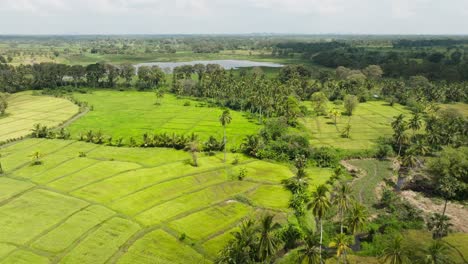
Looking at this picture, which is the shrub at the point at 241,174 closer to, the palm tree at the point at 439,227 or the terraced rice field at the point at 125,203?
the terraced rice field at the point at 125,203

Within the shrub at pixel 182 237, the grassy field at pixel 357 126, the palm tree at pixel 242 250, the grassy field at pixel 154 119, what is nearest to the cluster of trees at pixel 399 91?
the grassy field at pixel 357 126

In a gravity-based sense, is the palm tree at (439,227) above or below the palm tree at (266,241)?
below

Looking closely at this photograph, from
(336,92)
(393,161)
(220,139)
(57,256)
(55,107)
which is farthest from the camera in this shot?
(336,92)

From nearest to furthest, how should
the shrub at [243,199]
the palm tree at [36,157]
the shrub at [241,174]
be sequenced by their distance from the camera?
the shrub at [243,199] → the shrub at [241,174] → the palm tree at [36,157]

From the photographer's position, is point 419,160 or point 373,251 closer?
point 373,251

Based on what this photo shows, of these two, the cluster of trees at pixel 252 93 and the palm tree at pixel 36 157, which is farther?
the cluster of trees at pixel 252 93

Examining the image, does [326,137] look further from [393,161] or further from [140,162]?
[140,162]

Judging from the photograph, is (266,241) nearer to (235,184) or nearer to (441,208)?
(235,184)

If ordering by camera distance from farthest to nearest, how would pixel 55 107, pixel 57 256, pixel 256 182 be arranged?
pixel 55 107 < pixel 256 182 < pixel 57 256

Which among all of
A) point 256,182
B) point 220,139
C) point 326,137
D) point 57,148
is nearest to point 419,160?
point 326,137
